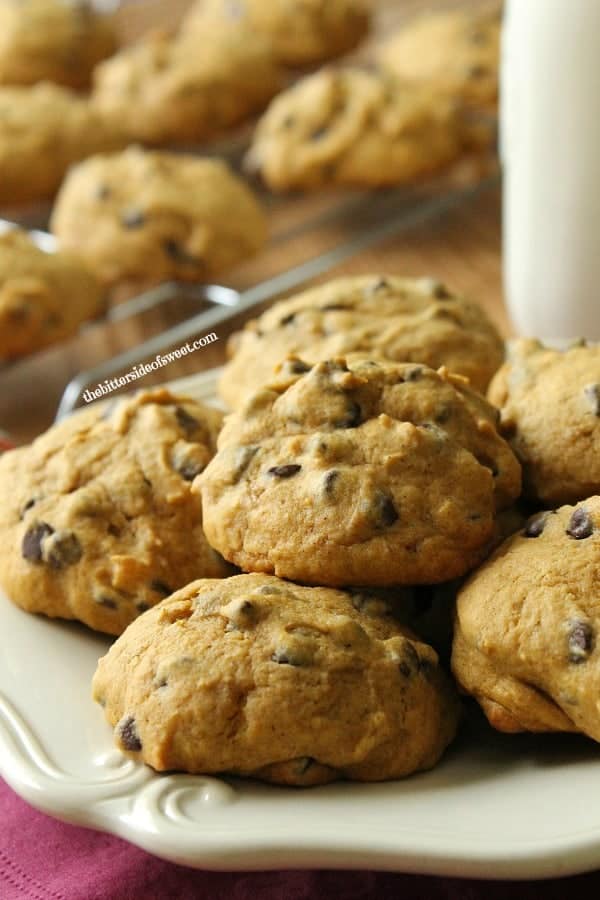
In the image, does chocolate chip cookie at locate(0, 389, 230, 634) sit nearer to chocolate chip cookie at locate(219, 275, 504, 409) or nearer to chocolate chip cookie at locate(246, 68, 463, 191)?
chocolate chip cookie at locate(219, 275, 504, 409)

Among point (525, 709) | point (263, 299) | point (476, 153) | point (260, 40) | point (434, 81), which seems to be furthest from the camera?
point (260, 40)

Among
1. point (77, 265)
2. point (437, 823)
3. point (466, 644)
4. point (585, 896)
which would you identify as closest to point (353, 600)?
point (466, 644)

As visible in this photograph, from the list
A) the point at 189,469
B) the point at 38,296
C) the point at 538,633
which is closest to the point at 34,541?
the point at 189,469

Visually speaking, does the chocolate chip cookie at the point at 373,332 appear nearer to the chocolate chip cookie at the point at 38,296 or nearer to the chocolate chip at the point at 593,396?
the chocolate chip at the point at 593,396

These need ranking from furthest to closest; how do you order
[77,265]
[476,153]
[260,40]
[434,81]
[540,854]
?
1. [260,40]
2. [434,81]
3. [476,153]
4. [77,265]
5. [540,854]

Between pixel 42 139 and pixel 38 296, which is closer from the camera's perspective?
pixel 38 296

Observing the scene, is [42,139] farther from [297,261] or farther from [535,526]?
[535,526]

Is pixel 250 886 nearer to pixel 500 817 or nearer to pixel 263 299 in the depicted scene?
pixel 500 817
